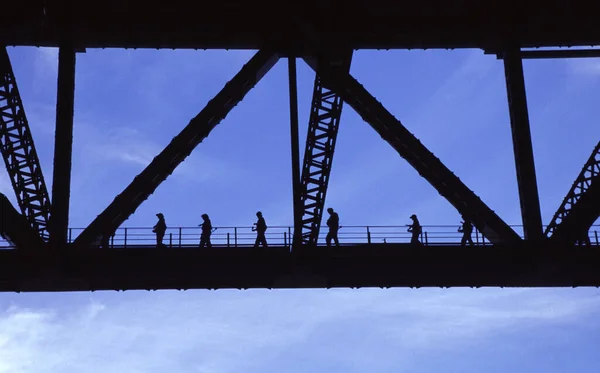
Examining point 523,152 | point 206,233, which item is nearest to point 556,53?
point 523,152

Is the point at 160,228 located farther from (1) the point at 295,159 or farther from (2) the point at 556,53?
(2) the point at 556,53

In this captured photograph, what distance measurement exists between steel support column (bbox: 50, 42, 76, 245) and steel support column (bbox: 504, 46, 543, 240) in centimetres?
1395

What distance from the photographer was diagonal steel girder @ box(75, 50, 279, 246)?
2720cm

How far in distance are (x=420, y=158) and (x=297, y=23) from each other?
6119 millimetres

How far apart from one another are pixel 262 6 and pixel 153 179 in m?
7.19

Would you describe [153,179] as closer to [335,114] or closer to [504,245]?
[335,114]

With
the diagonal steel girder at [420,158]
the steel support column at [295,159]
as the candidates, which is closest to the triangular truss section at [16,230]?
the steel support column at [295,159]

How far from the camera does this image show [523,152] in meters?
29.3

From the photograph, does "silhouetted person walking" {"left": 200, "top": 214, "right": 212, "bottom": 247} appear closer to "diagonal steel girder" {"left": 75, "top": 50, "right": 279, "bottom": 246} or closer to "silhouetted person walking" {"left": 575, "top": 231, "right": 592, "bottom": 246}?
"diagonal steel girder" {"left": 75, "top": 50, "right": 279, "bottom": 246}

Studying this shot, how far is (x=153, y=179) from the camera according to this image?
27.8 metres

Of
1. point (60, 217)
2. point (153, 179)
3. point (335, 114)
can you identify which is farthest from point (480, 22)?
point (60, 217)

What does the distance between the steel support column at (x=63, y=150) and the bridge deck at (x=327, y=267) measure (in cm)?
136

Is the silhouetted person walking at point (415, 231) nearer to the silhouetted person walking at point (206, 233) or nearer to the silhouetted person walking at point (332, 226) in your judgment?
the silhouetted person walking at point (332, 226)

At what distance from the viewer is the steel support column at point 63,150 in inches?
1097
